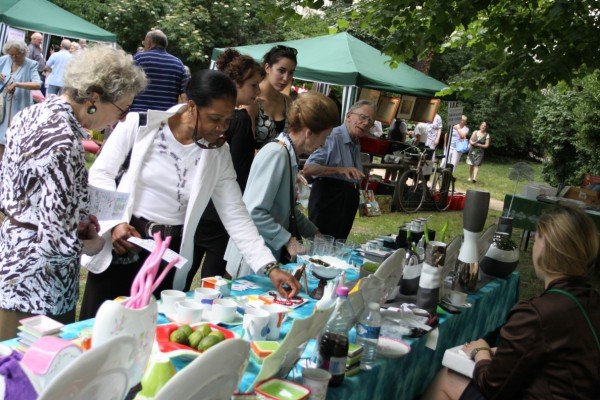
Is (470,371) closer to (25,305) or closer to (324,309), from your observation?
(324,309)

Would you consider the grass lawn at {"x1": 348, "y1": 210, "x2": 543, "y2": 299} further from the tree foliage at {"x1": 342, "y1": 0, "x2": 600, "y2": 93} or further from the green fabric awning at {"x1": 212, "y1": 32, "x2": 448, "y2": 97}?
the green fabric awning at {"x1": 212, "y1": 32, "x2": 448, "y2": 97}

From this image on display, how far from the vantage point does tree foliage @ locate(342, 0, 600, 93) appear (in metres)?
5.20

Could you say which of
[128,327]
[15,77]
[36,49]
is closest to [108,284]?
[128,327]

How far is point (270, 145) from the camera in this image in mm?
2887

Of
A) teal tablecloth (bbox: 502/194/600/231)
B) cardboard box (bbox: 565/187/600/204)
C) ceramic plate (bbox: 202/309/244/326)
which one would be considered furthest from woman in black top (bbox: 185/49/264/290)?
cardboard box (bbox: 565/187/600/204)

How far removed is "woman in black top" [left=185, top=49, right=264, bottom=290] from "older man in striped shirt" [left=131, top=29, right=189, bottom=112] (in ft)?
8.79

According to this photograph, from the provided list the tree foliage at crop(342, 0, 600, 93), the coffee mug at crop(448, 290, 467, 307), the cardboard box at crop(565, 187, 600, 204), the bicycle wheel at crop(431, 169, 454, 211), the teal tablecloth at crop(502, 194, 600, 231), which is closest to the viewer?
the coffee mug at crop(448, 290, 467, 307)

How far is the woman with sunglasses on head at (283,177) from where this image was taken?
284cm

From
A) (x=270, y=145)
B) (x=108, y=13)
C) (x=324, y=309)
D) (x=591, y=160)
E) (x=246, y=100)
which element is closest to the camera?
(x=324, y=309)

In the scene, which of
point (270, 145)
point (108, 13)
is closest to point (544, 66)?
point (270, 145)

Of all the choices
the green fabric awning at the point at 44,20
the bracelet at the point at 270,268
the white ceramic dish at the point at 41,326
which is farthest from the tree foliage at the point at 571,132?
the white ceramic dish at the point at 41,326

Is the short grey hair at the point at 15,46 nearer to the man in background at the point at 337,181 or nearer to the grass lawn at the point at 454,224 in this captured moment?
the grass lawn at the point at 454,224

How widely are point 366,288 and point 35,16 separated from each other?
357 inches

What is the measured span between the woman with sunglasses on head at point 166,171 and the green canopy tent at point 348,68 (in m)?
6.16
